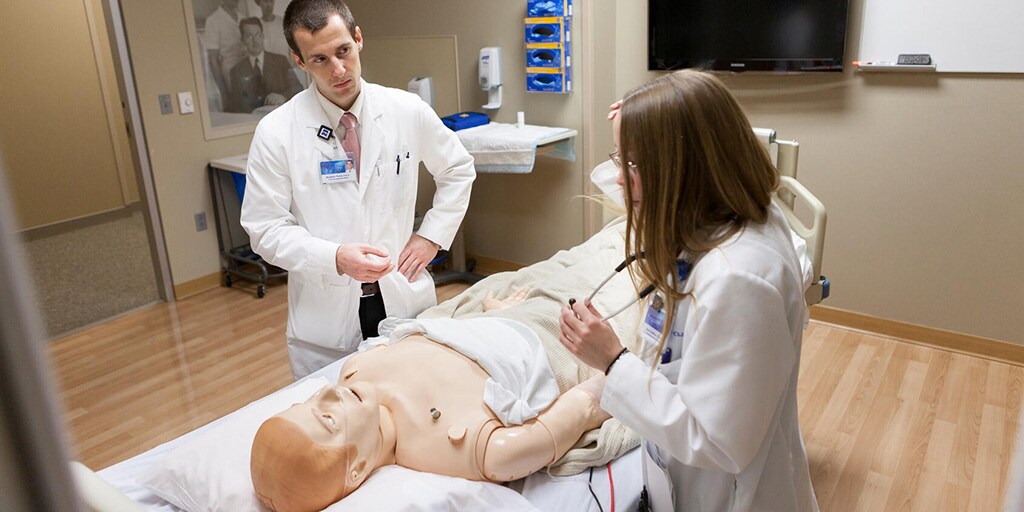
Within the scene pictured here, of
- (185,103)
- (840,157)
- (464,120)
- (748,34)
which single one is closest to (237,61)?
(185,103)

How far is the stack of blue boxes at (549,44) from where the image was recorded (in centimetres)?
358

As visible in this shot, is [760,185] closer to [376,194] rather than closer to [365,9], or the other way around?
[376,194]

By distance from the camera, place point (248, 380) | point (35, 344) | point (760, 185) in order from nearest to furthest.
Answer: point (35, 344) < point (760, 185) < point (248, 380)

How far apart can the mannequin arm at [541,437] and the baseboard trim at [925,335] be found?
2.10 metres

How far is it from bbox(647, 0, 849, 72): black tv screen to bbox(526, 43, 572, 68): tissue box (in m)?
0.41

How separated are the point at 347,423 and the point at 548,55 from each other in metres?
2.60

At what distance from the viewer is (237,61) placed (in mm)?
4164

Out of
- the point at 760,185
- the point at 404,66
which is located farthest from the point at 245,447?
the point at 404,66

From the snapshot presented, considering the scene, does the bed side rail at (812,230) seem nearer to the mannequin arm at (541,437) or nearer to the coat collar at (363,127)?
the mannequin arm at (541,437)

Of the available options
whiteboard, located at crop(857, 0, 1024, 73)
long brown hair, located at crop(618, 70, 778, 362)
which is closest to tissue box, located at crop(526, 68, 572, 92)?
whiteboard, located at crop(857, 0, 1024, 73)

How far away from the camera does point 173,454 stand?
1.64 meters

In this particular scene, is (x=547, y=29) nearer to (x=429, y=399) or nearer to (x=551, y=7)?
(x=551, y=7)

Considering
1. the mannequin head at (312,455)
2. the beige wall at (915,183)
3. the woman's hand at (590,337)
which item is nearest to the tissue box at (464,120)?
the beige wall at (915,183)

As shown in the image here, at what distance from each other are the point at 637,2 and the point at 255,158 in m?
2.28
